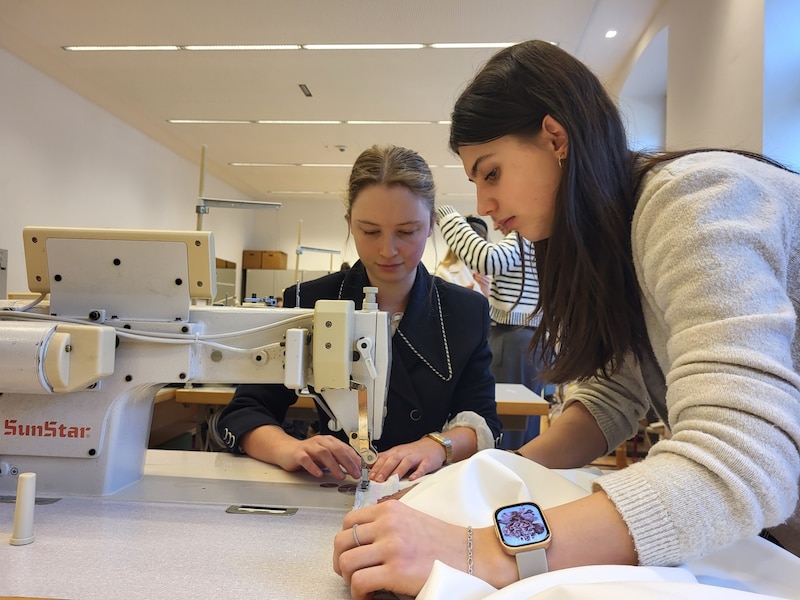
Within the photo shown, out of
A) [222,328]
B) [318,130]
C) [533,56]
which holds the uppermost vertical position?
[318,130]

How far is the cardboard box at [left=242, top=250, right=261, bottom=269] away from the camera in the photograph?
9641 mm

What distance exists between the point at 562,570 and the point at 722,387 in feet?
0.80

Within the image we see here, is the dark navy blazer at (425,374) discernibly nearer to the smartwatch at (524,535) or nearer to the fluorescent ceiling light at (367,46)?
the smartwatch at (524,535)

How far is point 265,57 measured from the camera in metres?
4.25

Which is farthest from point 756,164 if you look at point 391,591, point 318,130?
point 318,130

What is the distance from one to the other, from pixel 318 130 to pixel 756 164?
222 inches

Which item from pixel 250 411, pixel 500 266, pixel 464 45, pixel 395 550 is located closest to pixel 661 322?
pixel 395 550

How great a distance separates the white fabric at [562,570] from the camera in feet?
1.57

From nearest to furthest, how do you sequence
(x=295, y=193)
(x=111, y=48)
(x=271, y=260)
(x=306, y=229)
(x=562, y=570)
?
1. (x=562, y=570)
2. (x=111, y=48)
3. (x=295, y=193)
4. (x=271, y=260)
5. (x=306, y=229)

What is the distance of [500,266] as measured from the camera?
245cm

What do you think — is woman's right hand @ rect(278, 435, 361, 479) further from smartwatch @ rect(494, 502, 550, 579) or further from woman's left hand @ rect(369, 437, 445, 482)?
smartwatch @ rect(494, 502, 550, 579)

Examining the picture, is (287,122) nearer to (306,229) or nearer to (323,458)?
(306,229)

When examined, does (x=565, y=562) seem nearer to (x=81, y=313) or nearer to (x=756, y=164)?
(x=756, y=164)

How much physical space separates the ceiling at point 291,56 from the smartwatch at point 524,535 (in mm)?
2390
